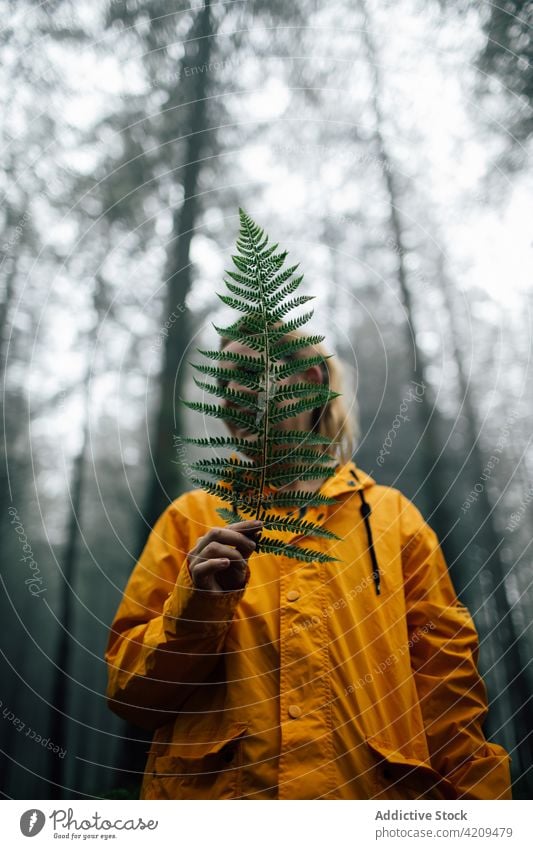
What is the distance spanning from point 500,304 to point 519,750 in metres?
3.48

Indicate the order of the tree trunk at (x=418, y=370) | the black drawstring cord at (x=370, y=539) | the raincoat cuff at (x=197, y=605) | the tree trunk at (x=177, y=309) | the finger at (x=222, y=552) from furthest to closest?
the tree trunk at (x=177, y=309)
the tree trunk at (x=418, y=370)
the black drawstring cord at (x=370, y=539)
the raincoat cuff at (x=197, y=605)
the finger at (x=222, y=552)

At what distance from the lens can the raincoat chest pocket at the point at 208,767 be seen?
1.55m

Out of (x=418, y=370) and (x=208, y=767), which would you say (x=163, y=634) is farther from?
(x=418, y=370)

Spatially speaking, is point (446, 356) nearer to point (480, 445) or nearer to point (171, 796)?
point (480, 445)

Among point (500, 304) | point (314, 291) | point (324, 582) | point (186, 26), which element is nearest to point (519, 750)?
point (324, 582)

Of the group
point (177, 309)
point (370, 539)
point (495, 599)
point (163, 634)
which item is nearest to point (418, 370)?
point (495, 599)

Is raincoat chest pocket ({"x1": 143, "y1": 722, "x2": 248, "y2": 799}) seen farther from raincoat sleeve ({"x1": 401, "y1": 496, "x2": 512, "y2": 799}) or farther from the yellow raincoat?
raincoat sleeve ({"x1": 401, "y1": 496, "x2": 512, "y2": 799})

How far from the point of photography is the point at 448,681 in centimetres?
175

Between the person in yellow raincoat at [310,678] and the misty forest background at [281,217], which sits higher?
the misty forest background at [281,217]

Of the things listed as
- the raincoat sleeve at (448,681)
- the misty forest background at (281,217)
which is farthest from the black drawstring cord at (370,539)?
the misty forest background at (281,217)

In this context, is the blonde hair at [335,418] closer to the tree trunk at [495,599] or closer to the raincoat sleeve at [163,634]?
the raincoat sleeve at [163,634]

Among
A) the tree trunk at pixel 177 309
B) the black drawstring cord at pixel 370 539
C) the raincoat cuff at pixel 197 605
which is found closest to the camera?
the raincoat cuff at pixel 197 605

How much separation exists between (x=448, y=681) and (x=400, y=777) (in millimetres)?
367
